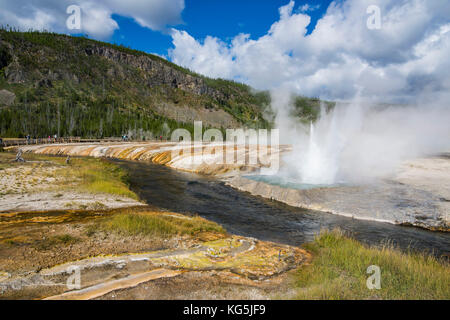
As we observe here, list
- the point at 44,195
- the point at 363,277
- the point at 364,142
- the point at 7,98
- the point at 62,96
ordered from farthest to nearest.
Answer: the point at 62,96, the point at 7,98, the point at 364,142, the point at 44,195, the point at 363,277

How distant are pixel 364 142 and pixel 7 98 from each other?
510ft

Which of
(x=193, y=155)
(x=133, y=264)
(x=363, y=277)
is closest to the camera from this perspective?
(x=363, y=277)

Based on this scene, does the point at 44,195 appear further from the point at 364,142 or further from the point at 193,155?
the point at 364,142

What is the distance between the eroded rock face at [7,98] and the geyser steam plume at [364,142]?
140794mm

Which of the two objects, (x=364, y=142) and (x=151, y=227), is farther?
(x=364, y=142)

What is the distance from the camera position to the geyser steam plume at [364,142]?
86.5 ft

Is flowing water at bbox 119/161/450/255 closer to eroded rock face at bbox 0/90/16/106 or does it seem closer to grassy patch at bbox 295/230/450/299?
grassy patch at bbox 295/230/450/299

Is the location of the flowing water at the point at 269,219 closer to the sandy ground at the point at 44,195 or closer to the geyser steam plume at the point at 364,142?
the sandy ground at the point at 44,195

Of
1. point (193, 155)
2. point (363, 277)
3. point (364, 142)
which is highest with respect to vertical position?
point (364, 142)

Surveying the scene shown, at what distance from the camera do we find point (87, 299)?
18.7 feet

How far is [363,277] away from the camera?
7156 millimetres

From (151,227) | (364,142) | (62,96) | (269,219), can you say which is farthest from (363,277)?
(62,96)

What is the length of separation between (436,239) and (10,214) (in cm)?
2253
